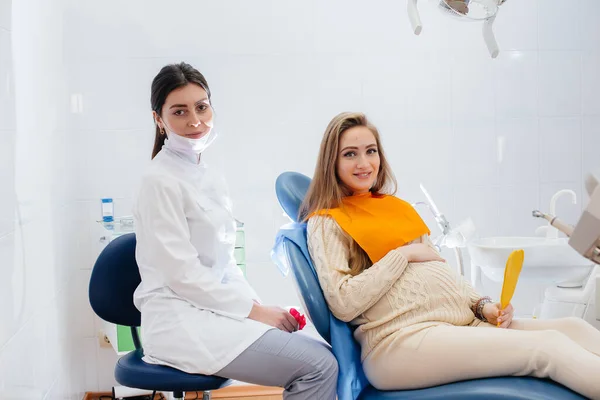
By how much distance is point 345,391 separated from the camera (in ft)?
6.62

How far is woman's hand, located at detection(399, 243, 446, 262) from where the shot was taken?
213cm

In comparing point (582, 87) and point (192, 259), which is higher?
point (582, 87)

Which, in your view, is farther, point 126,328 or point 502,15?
point 502,15

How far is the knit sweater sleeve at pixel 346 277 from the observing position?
2014 mm

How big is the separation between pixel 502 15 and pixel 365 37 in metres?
0.73

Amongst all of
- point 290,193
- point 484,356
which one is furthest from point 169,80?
point 484,356

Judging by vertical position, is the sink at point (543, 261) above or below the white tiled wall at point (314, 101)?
below

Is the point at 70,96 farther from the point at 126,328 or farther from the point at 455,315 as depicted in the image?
the point at 455,315

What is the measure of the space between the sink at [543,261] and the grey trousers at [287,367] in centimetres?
121

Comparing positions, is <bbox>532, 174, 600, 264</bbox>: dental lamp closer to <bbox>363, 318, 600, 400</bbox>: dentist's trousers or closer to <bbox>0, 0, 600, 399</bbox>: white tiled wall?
<bbox>363, 318, 600, 400</bbox>: dentist's trousers

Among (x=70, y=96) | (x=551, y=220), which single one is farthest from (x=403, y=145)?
(x=551, y=220)

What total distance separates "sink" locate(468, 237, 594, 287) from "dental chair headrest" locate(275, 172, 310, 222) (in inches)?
38.0

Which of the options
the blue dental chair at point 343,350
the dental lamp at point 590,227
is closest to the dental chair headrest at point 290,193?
the blue dental chair at point 343,350

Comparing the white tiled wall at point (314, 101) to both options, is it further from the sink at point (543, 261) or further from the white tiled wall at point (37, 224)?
the sink at point (543, 261)
